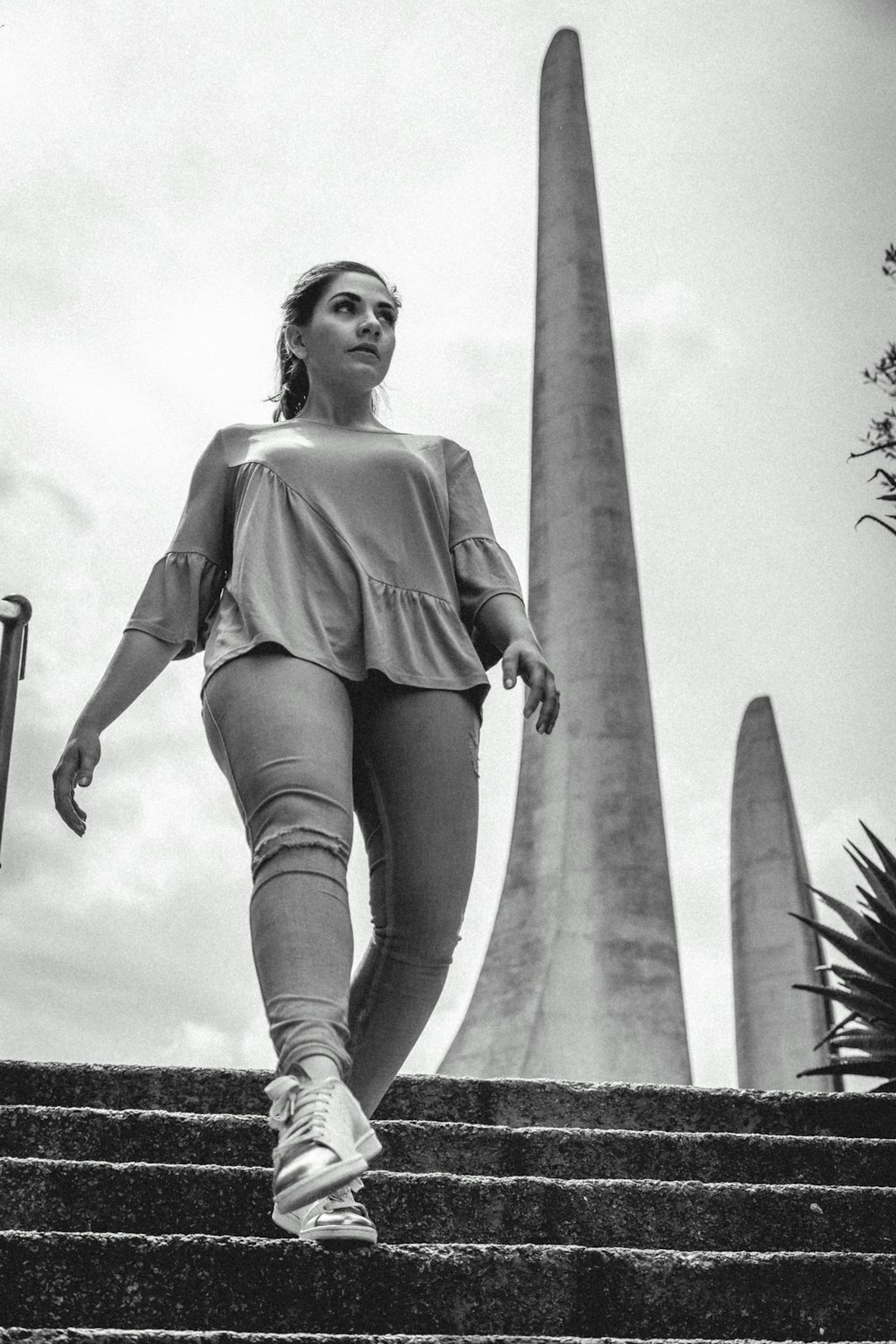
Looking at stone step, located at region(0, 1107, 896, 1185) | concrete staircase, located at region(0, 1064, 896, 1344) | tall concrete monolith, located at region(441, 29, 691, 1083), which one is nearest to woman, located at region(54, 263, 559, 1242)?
concrete staircase, located at region(0, 1064, 896, 1344)

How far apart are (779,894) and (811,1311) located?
9.38 metres

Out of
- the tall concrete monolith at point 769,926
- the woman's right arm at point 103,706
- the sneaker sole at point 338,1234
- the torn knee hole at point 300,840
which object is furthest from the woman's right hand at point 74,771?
the tall concrete monolith at point 769,926

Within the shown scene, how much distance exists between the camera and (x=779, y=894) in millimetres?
11539

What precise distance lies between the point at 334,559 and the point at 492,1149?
1.25m

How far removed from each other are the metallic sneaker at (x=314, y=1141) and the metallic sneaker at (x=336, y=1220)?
0.08ft

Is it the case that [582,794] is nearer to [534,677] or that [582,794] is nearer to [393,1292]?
[534,677]

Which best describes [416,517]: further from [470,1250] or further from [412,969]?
[470,1250]

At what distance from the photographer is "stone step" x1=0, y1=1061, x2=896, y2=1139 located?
3295 millimetres

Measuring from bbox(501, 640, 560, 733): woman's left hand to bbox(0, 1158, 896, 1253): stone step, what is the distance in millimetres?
806

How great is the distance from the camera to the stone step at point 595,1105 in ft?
10.8

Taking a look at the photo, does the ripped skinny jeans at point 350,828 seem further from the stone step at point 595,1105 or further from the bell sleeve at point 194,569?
the stone step at point 595,1105

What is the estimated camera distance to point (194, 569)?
255 centimetres

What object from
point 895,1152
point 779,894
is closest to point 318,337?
point 895,1152

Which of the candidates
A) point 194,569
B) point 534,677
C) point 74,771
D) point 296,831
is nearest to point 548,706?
point 534,677
